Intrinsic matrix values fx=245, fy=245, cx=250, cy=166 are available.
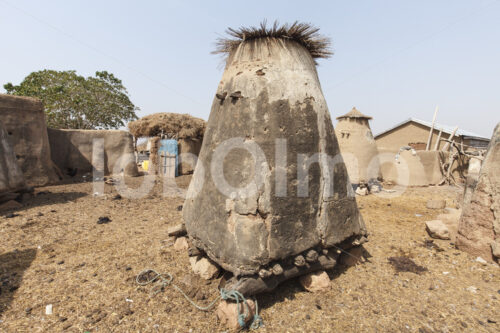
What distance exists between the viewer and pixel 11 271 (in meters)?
3.45

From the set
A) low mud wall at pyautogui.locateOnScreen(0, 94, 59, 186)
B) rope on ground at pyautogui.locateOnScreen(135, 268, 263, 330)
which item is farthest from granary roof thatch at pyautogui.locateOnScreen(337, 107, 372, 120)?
low mud wall at pyautogui.locateOnScreen(0, 94, 59, 186)

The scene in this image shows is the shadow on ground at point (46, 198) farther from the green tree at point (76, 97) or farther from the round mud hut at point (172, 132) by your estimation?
the green tree at point (76, 97)

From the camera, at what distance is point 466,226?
14.1 feet

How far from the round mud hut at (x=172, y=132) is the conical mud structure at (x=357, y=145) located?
6.93 m

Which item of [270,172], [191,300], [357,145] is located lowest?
[191,300]

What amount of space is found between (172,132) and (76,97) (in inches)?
386

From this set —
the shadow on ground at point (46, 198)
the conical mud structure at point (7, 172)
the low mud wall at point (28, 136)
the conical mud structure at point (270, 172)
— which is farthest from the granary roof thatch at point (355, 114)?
the low mud wall at point (28, 136)

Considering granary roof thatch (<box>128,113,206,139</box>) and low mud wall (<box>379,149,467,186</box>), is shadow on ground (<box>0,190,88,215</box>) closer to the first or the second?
granary roof thatch (<box>128,113,206,139</box>)

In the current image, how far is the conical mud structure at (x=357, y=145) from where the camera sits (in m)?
9.71

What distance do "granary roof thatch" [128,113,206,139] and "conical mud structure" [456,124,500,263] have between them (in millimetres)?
10573

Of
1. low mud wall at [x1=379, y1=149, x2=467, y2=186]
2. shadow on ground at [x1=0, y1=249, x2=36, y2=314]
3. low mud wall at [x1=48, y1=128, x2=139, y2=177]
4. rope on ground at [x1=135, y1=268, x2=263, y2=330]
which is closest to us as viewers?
rope on ground at [x1=135, y1=268, x2=263, y2=330]

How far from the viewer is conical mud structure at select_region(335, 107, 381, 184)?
971cm

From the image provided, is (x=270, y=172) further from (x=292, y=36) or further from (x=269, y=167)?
(x=292, y=36)

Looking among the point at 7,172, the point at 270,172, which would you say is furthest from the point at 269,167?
the point at 7,172
